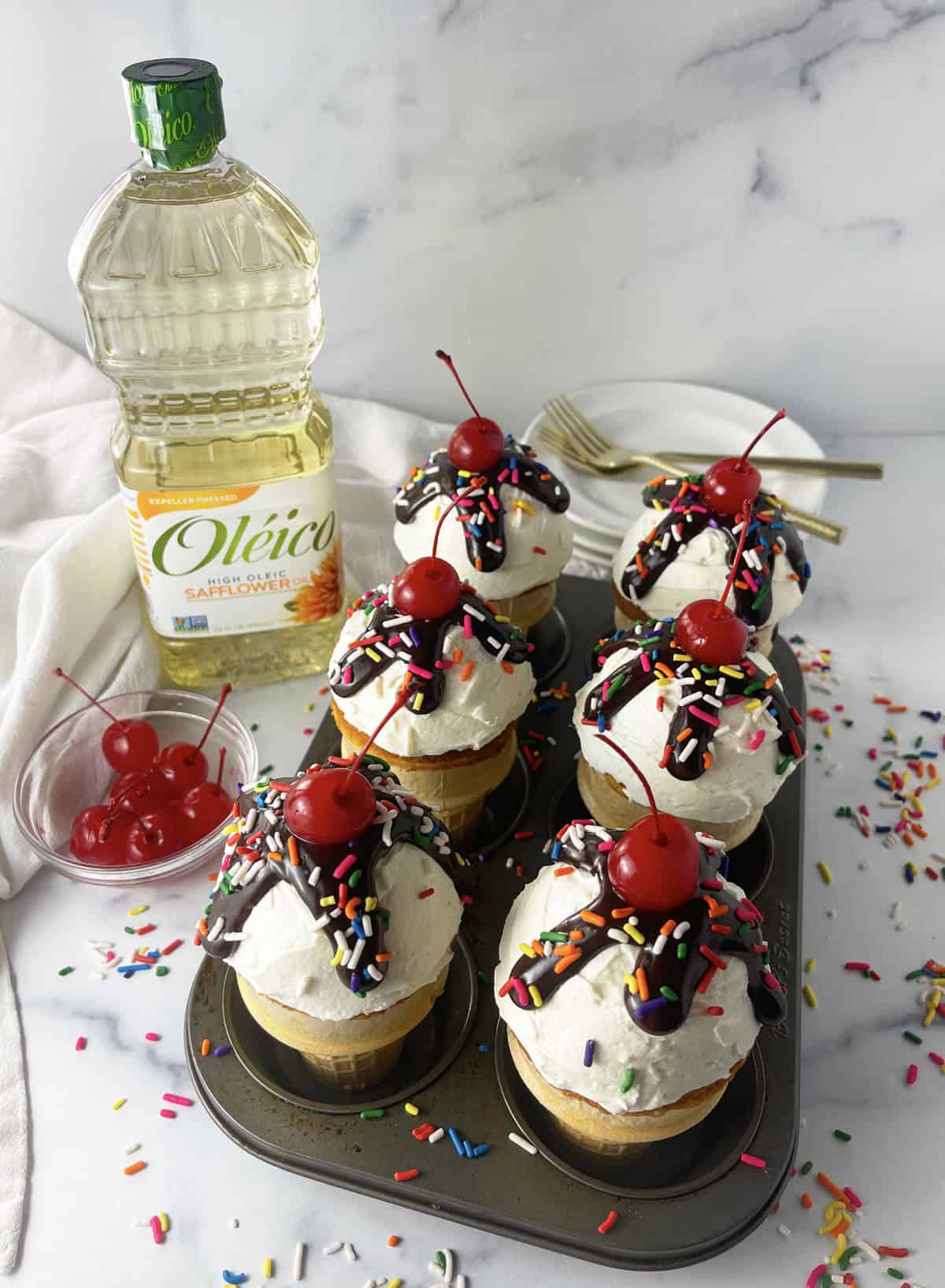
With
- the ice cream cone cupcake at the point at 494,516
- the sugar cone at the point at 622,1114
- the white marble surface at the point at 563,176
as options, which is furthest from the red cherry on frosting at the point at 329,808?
the white marble surface at the point at 563,176

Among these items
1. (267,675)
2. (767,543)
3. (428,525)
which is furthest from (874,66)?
(267,675)

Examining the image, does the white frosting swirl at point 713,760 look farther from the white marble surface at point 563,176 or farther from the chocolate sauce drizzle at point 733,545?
the white marble surface at point 563,176

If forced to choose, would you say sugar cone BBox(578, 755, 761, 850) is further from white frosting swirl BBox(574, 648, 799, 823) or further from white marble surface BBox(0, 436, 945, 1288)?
white marble surface BBox(0, 436, 945, 1288)

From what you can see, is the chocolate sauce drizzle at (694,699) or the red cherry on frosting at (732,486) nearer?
the chocolate sauce drizzle at (694,699)

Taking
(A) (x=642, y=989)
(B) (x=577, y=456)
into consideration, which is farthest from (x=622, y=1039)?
(B) (x=577, y=456)

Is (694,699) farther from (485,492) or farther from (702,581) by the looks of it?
(485,492)

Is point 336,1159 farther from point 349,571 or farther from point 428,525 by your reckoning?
point 349,571
